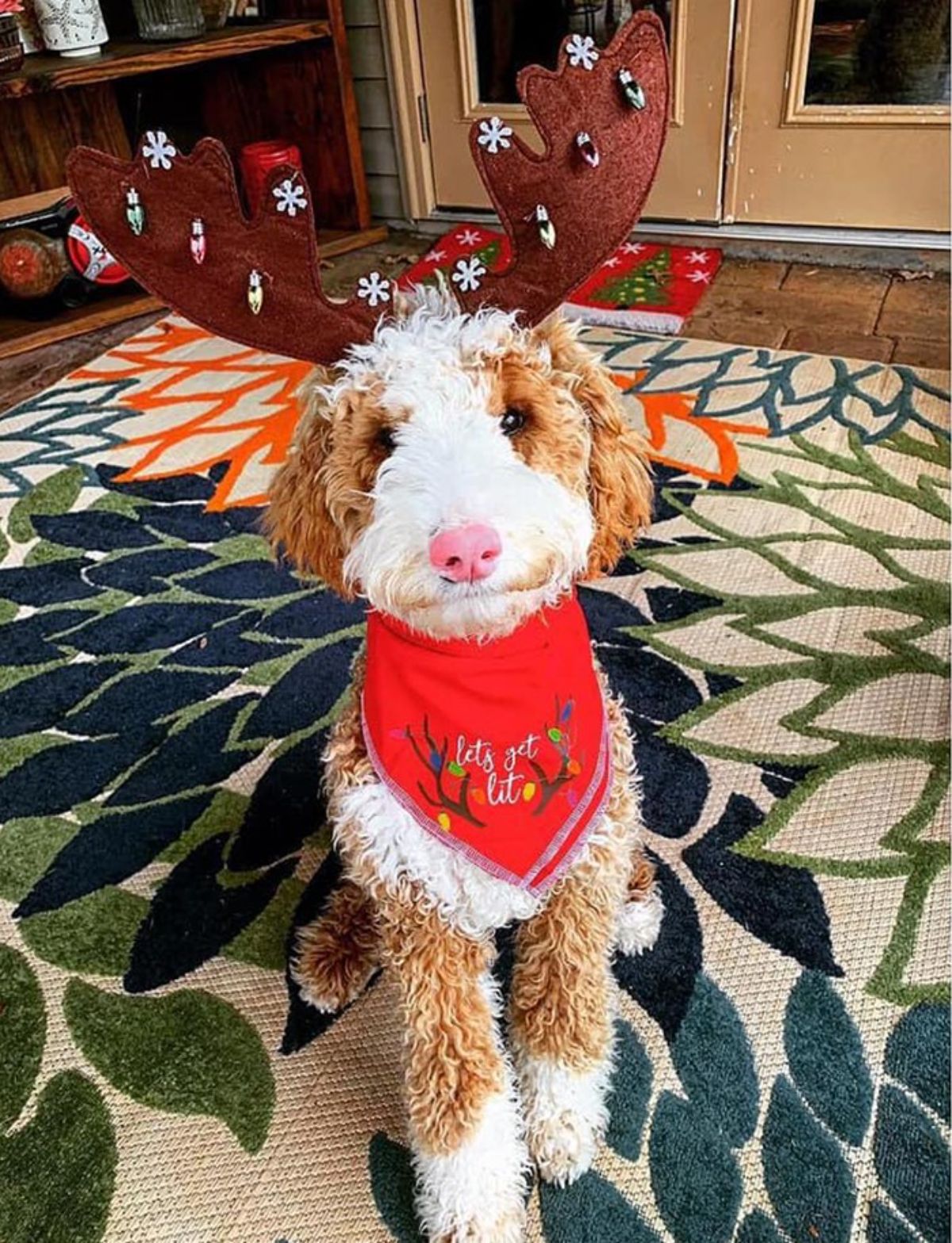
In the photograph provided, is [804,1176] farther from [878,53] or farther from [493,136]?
[878,53]

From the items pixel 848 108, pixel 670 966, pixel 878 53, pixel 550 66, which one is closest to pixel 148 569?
pixel 670 966

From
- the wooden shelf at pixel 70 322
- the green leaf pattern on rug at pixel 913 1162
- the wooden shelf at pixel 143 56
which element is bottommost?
the green leaf pattern on rug at pixel 913 1162

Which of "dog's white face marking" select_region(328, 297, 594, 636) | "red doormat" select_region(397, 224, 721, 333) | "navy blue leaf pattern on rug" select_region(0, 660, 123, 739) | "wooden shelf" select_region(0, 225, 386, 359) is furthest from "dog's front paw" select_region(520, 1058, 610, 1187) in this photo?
"wooden shelf" select_region(0, 225, 386, 359)

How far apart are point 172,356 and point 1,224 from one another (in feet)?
2.03

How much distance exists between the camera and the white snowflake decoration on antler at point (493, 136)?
33.8 inches

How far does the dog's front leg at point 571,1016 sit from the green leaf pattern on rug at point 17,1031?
1.79 ft

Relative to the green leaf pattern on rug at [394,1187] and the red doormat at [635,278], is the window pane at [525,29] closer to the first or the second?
the red doormat at [635,278]

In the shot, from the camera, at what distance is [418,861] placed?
3.01ft

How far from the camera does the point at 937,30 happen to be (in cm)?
259

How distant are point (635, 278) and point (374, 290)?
6.93 ft

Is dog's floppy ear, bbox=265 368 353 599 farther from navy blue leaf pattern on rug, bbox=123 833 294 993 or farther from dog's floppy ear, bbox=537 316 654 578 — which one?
navy blue leaf pattern on rug, bbox=123 833 294 993

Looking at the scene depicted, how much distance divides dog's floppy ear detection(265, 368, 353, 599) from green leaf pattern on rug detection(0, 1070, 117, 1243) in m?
0.63

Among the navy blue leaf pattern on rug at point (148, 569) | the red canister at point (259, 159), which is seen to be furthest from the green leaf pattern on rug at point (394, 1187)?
the red canister at point (259, 159)

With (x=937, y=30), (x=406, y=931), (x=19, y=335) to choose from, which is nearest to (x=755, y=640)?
(x=406, y=931)
